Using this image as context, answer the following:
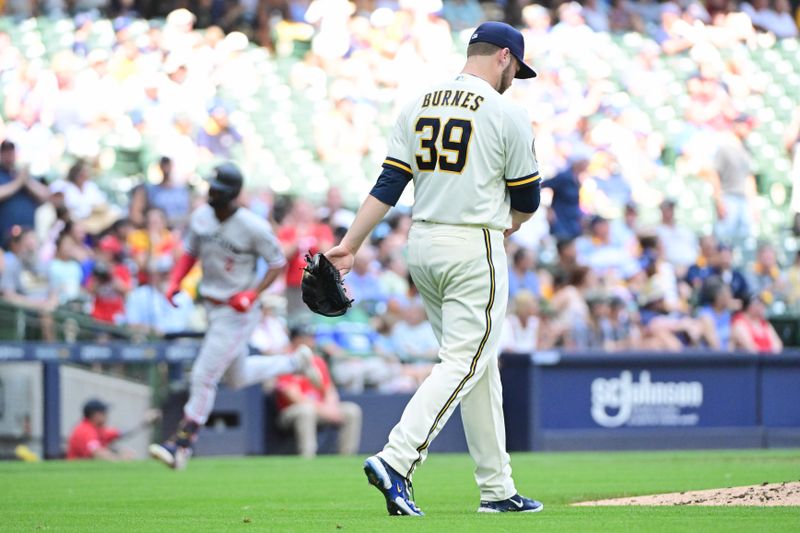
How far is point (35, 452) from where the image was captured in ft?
44.4

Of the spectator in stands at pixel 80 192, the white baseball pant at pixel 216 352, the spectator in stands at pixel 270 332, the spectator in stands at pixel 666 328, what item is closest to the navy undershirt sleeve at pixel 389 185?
the white baseball pant at pixel 216 352

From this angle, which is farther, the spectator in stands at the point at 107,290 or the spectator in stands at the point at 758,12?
the spectator in stands at the point at 758,12

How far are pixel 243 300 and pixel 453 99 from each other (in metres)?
5.12

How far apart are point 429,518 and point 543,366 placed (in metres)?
8.95

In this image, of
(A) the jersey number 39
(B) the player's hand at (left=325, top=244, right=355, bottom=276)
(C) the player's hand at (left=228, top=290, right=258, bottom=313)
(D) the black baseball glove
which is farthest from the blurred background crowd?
(A) the jersey number 39

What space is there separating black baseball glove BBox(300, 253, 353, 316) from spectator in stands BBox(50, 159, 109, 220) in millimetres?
10059

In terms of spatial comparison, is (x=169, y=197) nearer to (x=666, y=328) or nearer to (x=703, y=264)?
(x=666, y=328)

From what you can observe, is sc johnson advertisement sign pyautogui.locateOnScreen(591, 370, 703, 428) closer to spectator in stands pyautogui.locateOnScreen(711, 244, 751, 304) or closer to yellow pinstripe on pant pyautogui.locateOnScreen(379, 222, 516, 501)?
spectator in stands pyautogui.locateOnScreen(711, 244, 751, 304)

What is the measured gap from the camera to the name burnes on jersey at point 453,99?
6.67m

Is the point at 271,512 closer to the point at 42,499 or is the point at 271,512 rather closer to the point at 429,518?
the point at 429,518

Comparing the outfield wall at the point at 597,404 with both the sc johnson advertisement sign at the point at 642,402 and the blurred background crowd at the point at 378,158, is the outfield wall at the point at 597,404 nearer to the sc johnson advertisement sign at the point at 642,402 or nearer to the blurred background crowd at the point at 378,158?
the sc johnson advertisement sign at the point at 642,402

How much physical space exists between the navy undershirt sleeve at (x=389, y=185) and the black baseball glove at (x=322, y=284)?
39cm

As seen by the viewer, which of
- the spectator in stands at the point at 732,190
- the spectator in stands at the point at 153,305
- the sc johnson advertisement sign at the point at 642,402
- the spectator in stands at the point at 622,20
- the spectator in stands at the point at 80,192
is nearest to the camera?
the spectator in stands at the point at 153,305

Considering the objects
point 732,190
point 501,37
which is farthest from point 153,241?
point 732,190
